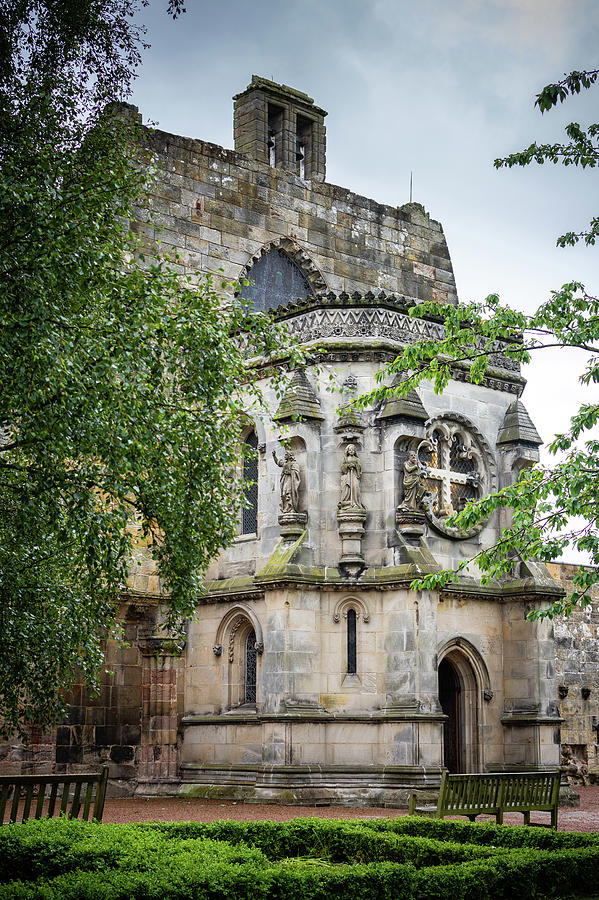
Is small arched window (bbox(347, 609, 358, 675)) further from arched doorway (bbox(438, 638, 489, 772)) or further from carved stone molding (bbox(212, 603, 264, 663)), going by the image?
carved stone molding (bbox(212, 603, 264, 663))

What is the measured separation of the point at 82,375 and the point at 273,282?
1682cm

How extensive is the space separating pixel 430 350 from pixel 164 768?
1205 cm

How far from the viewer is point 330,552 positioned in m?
21.1

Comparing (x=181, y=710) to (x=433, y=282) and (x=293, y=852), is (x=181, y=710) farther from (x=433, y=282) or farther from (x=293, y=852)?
(x=433, y=282)

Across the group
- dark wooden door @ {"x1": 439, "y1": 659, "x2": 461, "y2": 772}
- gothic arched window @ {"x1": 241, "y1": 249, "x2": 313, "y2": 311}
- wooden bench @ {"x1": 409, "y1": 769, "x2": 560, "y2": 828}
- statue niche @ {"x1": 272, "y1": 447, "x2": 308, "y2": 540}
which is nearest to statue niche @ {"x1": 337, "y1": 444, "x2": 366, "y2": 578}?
statue niche @ {"x1": 272, "y1": 447, "x2": 308, "y2": 540}

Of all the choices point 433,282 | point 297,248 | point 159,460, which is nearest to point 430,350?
point 159,460

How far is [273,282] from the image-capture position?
27797mm

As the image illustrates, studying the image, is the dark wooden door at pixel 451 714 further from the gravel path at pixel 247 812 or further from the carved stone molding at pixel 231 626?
the carved stone molding at pixel 231 626

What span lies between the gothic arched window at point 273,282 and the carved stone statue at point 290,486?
7120mm

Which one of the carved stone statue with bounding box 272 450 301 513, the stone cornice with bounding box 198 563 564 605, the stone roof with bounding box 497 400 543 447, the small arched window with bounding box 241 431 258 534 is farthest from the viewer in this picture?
the stone roof with bounding box 497 400 543 447

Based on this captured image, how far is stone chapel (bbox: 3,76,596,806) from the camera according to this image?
20.2 m

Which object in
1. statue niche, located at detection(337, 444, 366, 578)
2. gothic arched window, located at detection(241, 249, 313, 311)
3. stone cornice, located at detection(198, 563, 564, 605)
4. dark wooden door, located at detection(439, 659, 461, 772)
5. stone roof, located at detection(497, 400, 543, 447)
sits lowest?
dark wooden door, located at detection(439, 659, 461, 772)

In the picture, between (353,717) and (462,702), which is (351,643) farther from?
(462,702)

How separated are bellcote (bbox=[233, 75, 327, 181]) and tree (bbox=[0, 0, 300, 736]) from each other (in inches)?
500
